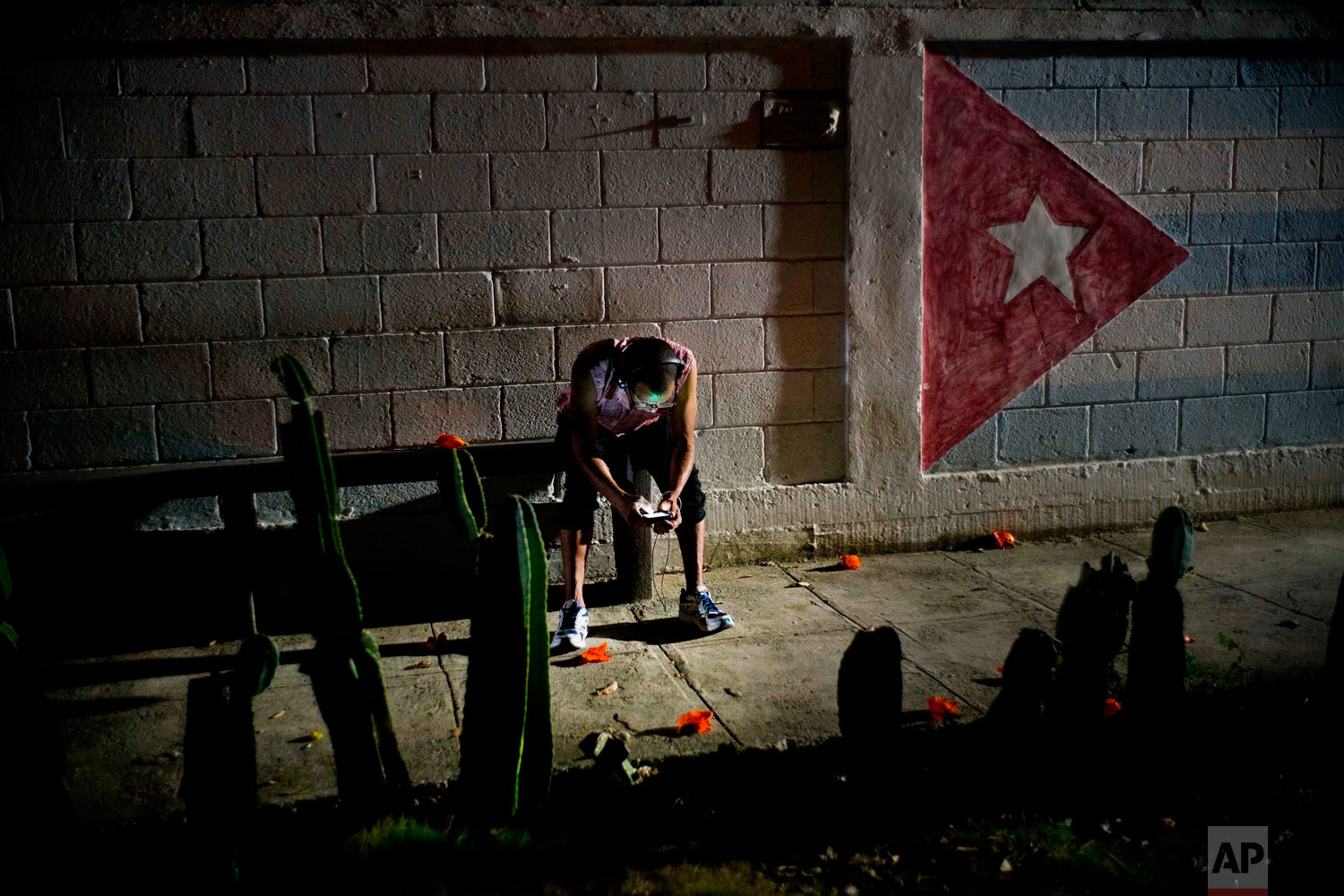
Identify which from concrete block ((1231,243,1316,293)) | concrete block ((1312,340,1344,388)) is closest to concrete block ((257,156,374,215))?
concrete block ((1231,243,1316,293))

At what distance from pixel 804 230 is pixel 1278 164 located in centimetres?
272

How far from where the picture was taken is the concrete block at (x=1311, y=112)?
5.57 meters

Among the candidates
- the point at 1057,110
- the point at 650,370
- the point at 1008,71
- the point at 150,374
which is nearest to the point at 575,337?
the point at 650,370

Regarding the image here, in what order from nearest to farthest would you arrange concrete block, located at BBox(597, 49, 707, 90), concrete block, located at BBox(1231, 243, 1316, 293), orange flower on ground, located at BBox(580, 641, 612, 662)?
orange flower on ground, located at BBox(580, 641, 612, 662), concrete block, located at BBox(597, 49, 707, 90), concrete block, located at BBox(1231, 243, 1316, 293)

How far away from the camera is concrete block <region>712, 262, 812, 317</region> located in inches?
196

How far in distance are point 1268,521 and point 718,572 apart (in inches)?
123

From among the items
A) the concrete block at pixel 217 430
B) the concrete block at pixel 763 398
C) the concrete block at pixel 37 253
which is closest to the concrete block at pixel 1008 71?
the concrete block at pixel 763 398

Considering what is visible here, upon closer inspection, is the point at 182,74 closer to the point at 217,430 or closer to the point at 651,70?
the point at 217,430

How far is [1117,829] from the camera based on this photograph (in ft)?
9.27

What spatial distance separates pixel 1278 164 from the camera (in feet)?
18.3

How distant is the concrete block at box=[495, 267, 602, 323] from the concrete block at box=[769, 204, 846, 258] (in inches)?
33.9

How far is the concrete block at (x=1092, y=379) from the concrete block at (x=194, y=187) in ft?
13.2

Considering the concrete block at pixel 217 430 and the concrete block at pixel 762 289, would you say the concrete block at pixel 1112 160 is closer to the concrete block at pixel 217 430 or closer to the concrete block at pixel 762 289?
the concrete block at pixel 762 289

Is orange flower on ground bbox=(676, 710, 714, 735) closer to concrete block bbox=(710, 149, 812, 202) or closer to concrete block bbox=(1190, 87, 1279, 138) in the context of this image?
concrete block bbox=(710, 149, 812, 202)
